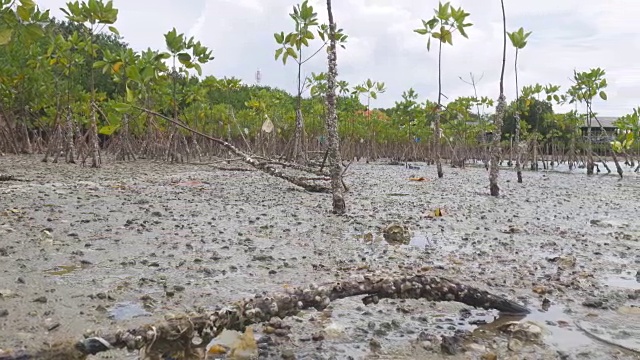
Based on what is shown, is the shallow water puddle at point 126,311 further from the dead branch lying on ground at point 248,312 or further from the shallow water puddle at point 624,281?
the shallow water puddle at point 624,281

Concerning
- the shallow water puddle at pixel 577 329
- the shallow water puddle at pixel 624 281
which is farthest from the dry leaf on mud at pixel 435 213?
the shallow water puddle at pixel 577 329

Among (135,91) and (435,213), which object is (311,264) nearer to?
(435,213)

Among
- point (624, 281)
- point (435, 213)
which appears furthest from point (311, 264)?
point (435, 213)

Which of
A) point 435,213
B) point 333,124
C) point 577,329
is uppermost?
point 333,124

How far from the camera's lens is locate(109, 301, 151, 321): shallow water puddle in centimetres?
213

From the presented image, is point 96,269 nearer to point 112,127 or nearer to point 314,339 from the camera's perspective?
point 314,339

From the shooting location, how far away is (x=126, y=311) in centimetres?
219

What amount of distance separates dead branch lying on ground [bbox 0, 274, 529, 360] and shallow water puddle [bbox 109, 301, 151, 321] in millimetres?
482

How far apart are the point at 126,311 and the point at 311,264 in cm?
123

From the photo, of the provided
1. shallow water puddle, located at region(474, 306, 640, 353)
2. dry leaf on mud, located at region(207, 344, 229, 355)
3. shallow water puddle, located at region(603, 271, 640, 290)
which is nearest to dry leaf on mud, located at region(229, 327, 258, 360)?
dry leaf on mud, located at region(207, 344, 229, 355)

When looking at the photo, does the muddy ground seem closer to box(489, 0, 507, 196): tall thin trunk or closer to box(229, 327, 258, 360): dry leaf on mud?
box(229, 327, 258, 360): dry leaf on mud

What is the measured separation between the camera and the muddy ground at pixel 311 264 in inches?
80.3

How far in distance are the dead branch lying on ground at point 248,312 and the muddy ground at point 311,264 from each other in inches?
4.8

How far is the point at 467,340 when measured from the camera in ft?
6.73
